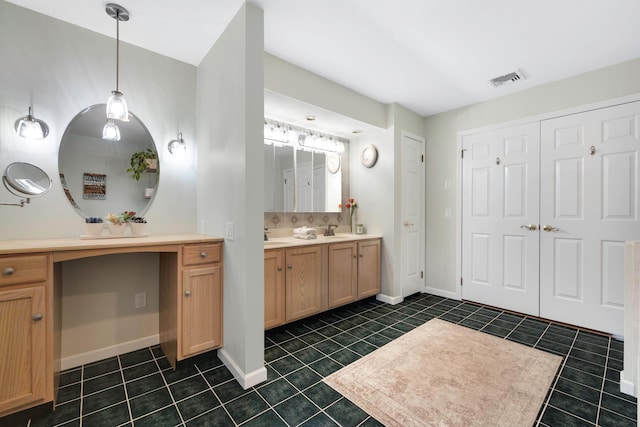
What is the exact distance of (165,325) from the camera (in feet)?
7.39

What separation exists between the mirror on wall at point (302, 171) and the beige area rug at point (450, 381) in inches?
72.9

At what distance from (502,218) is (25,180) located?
4.37m

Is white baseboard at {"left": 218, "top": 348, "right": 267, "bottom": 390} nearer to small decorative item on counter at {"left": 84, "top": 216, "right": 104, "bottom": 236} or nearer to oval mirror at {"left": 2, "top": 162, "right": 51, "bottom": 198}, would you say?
small decorative item on counter at {"left": 84, "top": 216, "right": 104, "bottom": 236}

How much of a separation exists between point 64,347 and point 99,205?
1.04 m

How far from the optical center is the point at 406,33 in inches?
87.8

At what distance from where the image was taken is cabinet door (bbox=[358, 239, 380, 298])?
337 centimetres

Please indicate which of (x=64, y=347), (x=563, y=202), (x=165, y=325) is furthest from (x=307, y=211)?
(x=563, y=202)

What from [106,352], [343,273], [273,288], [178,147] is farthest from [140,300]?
[343,273]

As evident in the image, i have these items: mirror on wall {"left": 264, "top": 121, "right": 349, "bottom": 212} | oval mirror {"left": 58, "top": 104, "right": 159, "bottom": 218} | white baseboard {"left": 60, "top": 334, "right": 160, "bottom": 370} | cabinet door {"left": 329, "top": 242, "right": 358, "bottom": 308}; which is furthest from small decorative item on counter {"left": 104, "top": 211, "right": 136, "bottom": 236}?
cabinet door {"left": 329, "top": 242, "right": 358, "bottom": 308}

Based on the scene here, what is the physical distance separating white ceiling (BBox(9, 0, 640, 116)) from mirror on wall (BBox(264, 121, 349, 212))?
2.64 feet

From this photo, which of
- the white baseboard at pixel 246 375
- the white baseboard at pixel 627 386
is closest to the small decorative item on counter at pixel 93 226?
the white baseboard at pixel 246 375

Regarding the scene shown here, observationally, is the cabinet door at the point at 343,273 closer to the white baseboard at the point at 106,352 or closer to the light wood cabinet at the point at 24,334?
the white baseboard at the point at 106,352

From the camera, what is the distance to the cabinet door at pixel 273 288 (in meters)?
2.52

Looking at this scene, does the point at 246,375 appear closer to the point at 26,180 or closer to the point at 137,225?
the point at 137,225
